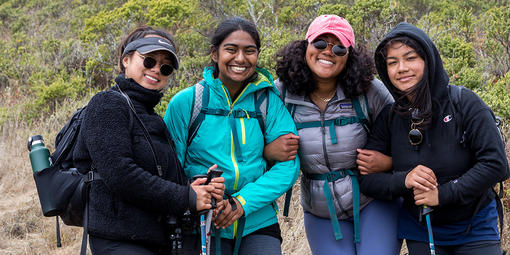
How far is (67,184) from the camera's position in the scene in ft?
8.74

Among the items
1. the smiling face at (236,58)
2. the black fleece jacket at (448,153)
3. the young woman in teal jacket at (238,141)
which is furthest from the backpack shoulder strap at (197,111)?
the black fleece jacket at (448,153)

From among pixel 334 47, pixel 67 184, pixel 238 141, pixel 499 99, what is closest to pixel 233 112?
pixel 238 141

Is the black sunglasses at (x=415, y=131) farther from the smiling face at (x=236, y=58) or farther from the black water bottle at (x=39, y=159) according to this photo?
the black water bottle at (x=39, y=159)

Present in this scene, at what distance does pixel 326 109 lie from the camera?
3.49 meters

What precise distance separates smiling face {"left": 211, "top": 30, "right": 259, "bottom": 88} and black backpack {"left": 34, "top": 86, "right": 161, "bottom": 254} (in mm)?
788

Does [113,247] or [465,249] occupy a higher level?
[113,247]

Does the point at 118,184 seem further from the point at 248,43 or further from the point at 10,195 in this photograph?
the point at 10,195

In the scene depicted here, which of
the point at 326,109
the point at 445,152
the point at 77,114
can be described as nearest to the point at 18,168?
the point at 77,114

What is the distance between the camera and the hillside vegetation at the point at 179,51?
5.89 meters

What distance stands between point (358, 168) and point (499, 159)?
0.90 meters

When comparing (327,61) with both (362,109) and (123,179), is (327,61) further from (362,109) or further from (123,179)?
(123,179)

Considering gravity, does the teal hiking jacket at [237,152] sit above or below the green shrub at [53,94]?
below

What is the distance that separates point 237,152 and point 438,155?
1239 millimetres

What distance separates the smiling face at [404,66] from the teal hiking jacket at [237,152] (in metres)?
0.80
